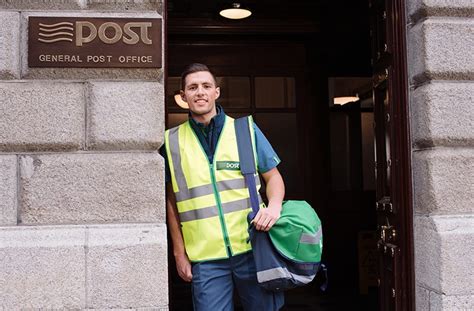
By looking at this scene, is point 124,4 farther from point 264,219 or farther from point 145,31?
point 264,219

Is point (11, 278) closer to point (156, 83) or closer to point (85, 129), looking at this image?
point (85, 129)

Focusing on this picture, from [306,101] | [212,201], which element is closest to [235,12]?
[306,101]

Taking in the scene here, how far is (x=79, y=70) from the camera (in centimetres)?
402

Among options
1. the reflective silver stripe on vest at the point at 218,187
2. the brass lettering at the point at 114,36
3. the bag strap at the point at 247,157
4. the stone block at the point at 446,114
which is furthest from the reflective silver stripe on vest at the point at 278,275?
the brass lettering at the point at 114,36

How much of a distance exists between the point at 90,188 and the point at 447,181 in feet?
8.04

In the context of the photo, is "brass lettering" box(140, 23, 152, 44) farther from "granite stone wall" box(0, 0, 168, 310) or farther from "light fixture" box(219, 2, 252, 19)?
"light fixture" box(219, 2, 252, 19)

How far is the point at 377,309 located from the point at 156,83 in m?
5.05

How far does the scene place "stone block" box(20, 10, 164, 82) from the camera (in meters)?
4.00

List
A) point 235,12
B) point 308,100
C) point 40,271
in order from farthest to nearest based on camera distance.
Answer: point 308,100, point 235,12, point 40,271

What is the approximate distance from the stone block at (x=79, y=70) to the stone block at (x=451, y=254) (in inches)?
86.8

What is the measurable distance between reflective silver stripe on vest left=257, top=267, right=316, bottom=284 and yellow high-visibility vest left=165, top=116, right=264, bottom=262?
225mm

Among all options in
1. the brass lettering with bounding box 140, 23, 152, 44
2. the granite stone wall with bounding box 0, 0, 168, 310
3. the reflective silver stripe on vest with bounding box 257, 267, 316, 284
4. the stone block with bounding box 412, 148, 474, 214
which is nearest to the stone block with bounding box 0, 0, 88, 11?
the granite stone wall with bounding box 0, 0, 168, 310

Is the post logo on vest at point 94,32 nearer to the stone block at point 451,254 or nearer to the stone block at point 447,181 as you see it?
the stone block at point 447,181

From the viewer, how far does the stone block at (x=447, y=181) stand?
422 cm
